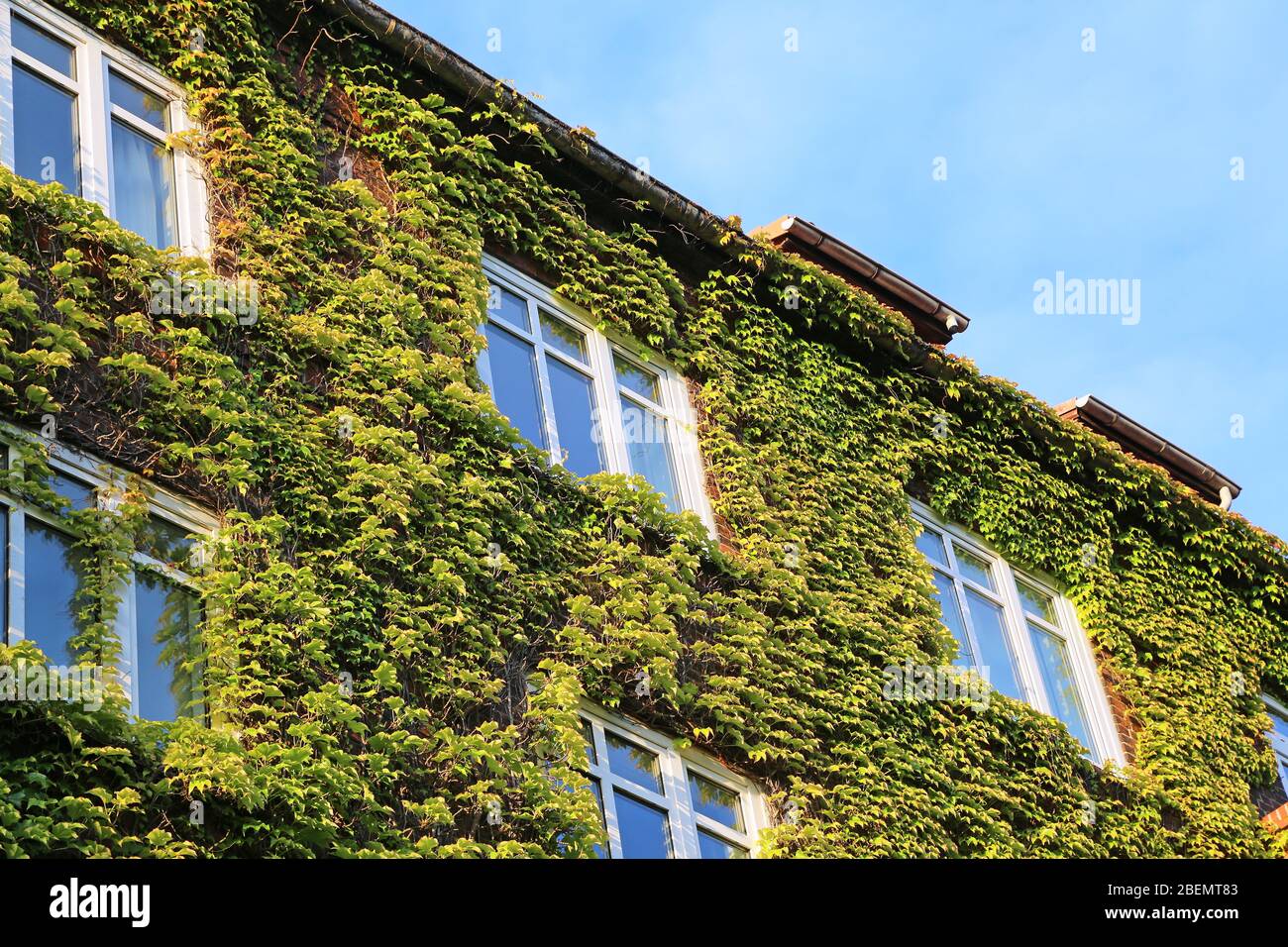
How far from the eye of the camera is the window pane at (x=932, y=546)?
1563 centimetres

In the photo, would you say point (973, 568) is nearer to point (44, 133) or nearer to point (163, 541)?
point (163, 541)

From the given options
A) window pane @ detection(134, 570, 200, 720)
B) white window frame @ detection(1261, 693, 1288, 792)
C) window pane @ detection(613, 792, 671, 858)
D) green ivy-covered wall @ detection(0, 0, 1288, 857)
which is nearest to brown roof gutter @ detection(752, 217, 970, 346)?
green ivy-covered wall @ detection(0, 0, 1288, 857)

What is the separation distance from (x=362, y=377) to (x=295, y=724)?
2891mm

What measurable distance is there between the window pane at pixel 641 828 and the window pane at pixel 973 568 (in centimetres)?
550

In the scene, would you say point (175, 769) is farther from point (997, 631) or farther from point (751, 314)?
point (997, 631)

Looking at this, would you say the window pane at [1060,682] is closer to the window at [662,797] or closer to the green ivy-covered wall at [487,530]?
the green ivy-covered wall at [487,530]

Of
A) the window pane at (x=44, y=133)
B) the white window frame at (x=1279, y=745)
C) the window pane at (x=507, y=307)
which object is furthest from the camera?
the white window frame at (x=1279, y=745)

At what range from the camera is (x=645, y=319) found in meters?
14.3

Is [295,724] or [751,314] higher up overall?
[751,314]

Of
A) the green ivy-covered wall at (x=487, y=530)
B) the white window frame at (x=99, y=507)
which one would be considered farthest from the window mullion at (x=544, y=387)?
the white window frame at (x=99, y=507)

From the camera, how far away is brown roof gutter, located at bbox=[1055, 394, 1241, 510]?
18172 mm

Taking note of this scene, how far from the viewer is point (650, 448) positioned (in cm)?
1391
